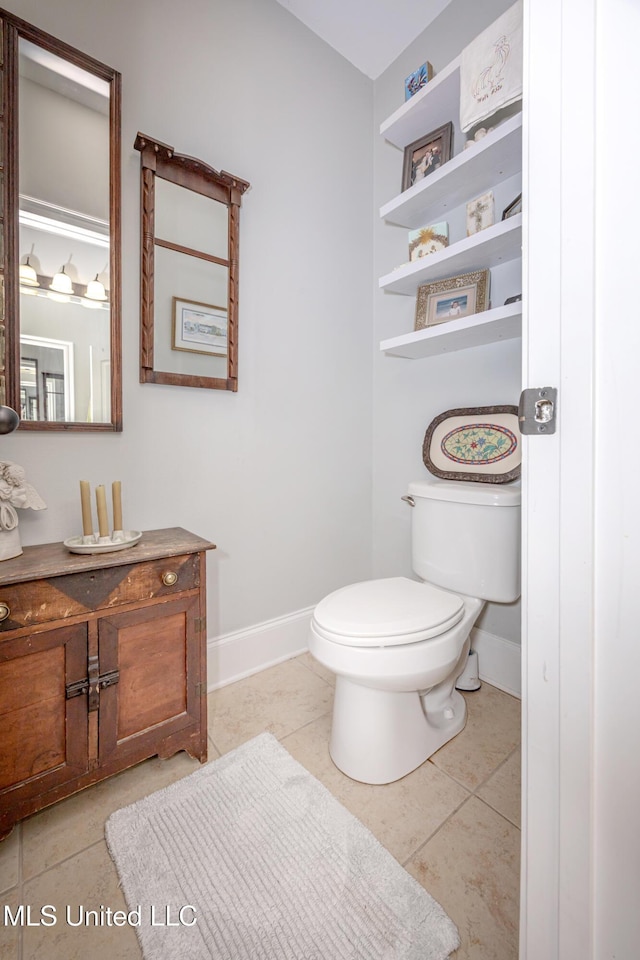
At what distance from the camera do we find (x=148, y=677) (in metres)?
1.13

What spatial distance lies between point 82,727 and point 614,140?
5.05 ft

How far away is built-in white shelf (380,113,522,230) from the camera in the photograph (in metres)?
1.25

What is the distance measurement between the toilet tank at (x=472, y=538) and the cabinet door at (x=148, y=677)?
2.83ft

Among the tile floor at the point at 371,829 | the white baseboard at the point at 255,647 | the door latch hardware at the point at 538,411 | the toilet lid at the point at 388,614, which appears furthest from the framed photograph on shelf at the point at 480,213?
the tile floor at the point at 371,829

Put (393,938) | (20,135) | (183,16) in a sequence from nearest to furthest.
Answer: (393,938)
(20,135)
(183,16)

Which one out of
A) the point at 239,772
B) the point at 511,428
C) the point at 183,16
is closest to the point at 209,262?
the point at 183,16

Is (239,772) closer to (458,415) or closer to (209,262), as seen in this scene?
(458,415)

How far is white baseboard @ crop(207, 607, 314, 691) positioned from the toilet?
0.40 metres

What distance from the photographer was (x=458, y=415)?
5.54ft

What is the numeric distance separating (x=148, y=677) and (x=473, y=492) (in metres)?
1.16

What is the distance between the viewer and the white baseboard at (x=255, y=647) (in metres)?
1.59

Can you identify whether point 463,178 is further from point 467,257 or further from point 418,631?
point 418,631

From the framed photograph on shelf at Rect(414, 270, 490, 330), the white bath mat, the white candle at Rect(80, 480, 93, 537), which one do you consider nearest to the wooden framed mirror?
the white candle at Rect(80, 480, 93, 537)

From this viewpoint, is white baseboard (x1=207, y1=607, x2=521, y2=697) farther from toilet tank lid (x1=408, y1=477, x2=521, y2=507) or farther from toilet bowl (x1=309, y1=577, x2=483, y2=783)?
toilet tank lid (x1=408, y1=477, x2=521, y2=507)
